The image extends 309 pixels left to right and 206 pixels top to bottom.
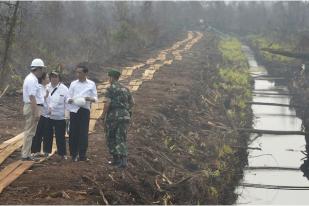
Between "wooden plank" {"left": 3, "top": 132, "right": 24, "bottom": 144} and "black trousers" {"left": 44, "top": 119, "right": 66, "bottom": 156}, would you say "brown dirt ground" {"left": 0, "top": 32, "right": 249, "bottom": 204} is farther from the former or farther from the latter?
"wooden plank" {"left": 3, "top": 132, "right": 24, "bottom": 144}

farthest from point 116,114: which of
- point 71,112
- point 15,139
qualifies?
point 15,139

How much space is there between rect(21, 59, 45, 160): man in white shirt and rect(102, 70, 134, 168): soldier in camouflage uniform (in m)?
1.05

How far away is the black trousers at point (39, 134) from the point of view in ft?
28.1

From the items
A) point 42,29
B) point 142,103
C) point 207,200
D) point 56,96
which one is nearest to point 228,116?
point 142,103

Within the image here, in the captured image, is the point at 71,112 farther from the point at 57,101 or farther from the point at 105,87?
the point at 105,87

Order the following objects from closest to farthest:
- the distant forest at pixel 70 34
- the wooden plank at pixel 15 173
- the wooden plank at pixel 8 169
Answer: the wooden plank at pixel 15 173 → the wooden plank at pixel 8 169 → the distant forest at pixel 70 34

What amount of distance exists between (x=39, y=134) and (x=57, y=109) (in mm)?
543

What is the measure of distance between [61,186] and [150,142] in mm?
3816

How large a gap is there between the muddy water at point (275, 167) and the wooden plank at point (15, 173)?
536 cm

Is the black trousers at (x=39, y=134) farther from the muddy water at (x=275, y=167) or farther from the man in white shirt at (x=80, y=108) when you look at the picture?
the muddy water at (x=275, y=167)

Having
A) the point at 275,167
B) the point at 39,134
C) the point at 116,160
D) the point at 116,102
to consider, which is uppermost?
the point at 116,102

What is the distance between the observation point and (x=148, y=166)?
9242 millimetres

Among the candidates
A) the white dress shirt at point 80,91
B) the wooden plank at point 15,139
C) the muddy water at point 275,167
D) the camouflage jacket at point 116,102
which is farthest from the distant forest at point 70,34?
the camouflage jacket at point 116,102

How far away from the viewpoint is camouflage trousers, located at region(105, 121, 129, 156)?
812 centimetres
